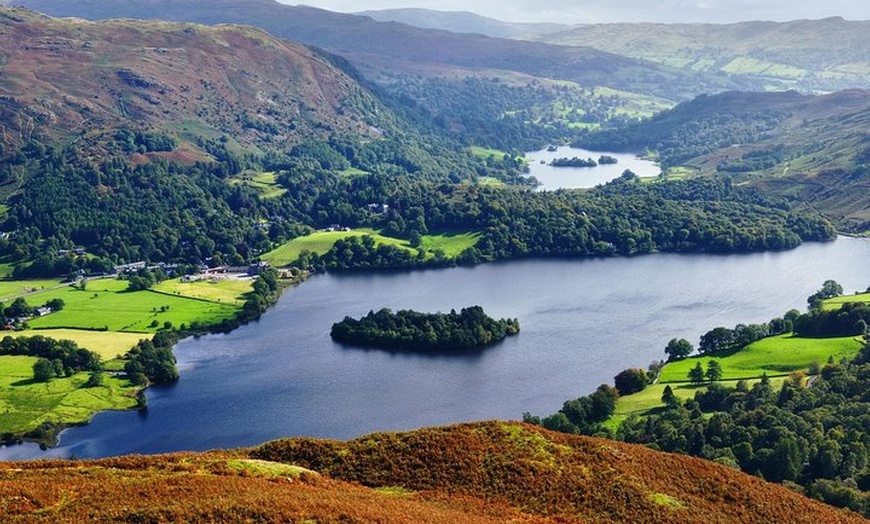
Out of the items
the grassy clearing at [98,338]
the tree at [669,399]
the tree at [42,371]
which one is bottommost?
the tree at [42,371]

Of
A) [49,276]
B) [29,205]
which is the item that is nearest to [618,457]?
[49,276]

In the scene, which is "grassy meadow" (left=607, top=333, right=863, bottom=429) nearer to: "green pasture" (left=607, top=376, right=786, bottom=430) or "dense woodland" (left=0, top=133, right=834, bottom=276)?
"green pasture" (left=607, top=376, right=786, bottom=430)

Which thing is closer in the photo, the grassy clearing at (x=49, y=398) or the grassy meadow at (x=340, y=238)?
the grassy clearing at (x=49, y=398)

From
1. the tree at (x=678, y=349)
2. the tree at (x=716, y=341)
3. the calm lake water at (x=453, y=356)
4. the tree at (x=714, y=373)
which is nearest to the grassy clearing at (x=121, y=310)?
the calm lake water at (x=453, y=356)

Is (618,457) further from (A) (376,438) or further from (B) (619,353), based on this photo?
(B) (619,353)

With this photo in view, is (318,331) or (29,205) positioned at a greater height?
(29,205)

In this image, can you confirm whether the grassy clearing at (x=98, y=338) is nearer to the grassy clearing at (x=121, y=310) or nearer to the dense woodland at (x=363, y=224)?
the grassy clearing at (x=121, y=310)

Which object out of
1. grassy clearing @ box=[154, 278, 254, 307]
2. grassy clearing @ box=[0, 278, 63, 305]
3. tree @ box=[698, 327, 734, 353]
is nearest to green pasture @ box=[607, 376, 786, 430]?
tree @ box=[698, 327, 734, 353]
